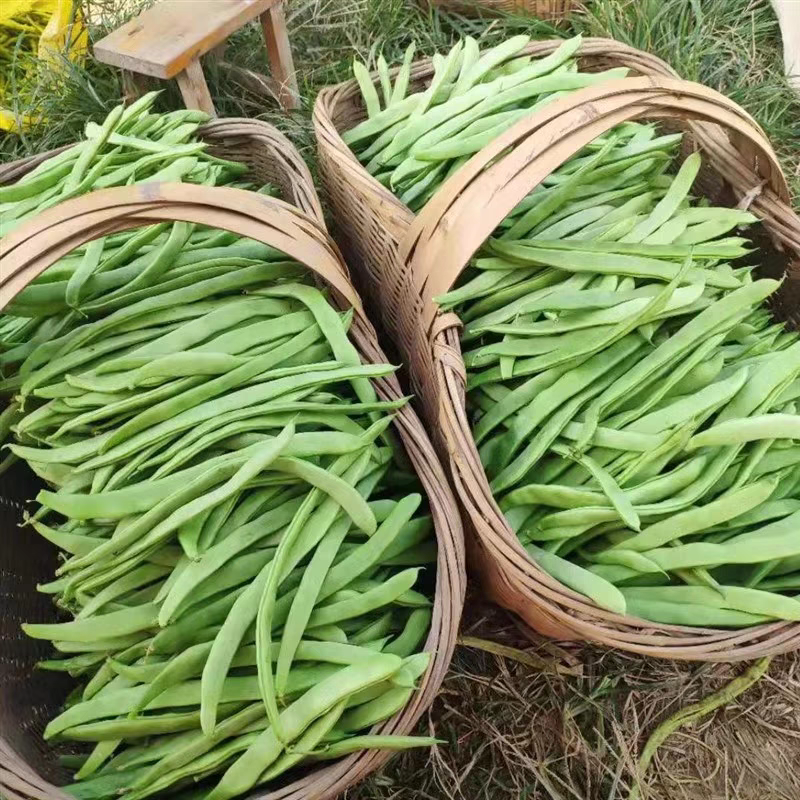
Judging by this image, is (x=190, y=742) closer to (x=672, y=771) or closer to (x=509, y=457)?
(x=509, y=457)

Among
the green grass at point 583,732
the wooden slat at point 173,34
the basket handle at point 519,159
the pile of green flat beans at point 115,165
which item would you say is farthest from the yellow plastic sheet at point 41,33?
the green grass at point 583,732

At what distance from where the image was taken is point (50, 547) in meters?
0.87

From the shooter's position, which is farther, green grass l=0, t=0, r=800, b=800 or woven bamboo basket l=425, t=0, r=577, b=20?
woven bamboo basket l=425, t=0, r=577, b=20

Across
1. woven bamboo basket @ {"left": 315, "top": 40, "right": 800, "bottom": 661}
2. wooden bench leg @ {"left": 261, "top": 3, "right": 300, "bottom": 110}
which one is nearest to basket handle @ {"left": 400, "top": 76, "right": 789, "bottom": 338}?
woven bamboo basket @ {"left": 315, "top": 40, "right": 800, "bottom": 661}

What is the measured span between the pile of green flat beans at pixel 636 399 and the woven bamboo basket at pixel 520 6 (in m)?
0.72

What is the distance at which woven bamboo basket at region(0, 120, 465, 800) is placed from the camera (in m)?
0.60

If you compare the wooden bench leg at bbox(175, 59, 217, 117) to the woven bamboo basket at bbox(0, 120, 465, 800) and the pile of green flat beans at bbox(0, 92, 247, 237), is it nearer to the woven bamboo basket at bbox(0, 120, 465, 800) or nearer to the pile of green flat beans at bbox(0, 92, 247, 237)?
the pile of green flat beans at bbox(0, 92, 247, 237)

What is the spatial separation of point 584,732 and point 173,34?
3.80ft

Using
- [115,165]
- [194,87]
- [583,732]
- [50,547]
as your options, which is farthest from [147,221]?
[583,732]

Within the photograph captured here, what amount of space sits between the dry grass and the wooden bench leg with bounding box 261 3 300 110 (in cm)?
96

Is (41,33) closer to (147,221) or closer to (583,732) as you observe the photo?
(147,221)

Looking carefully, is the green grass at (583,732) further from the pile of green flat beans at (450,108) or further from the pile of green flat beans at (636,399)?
the pile of green flat beans at (450,108)

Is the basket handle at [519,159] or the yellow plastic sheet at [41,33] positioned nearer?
the basket handle at [519,159]

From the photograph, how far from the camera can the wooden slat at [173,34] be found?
110 cm
